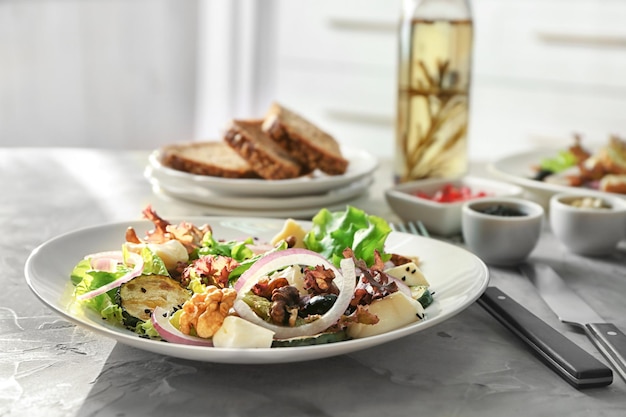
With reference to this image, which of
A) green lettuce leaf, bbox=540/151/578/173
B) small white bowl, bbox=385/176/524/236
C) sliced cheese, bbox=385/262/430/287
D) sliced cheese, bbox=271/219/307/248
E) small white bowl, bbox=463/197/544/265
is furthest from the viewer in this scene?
green lettuce leaf, bbox=540/151/578/173

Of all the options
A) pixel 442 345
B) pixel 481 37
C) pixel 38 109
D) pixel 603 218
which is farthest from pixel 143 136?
pixel 442 345

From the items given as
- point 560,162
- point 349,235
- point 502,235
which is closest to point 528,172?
point 560,162

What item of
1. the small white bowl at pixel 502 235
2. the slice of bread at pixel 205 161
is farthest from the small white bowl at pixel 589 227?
the slice of bread at pixel 205 161

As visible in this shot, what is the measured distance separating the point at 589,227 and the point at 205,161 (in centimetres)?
90

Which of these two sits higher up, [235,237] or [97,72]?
[97,72]

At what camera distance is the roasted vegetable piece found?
3.69ft

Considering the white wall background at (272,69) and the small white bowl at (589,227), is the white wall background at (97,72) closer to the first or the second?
the white wall background at (272,69)

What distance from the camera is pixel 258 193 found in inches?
73.9

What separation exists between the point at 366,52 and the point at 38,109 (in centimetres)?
190

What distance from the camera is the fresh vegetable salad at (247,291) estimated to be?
1.06m

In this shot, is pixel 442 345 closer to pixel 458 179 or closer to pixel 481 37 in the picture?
pixel 458 179

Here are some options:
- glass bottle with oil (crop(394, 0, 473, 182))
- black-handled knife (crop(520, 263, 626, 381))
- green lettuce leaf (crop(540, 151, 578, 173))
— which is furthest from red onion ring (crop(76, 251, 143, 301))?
green lettuce leaf (crop(540, 151, 578, 173))

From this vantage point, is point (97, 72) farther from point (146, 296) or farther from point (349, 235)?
point (146, 296)

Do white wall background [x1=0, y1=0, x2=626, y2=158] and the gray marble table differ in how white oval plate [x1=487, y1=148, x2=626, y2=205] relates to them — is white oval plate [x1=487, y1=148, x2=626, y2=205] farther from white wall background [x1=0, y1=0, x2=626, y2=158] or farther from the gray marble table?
white wall background [x1=0, y1=0, x2=626, y2=158]
